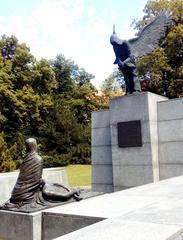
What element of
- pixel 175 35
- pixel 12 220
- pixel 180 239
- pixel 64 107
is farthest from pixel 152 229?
pixel 64 107

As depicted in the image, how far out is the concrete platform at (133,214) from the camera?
11.1ft

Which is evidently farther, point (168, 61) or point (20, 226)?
point (168, 61)

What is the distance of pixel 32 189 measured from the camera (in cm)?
574

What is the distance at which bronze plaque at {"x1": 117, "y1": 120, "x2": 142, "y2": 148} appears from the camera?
1153 centimetres

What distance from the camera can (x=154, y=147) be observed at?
38.0 feet

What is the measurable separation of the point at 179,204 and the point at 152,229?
169cm

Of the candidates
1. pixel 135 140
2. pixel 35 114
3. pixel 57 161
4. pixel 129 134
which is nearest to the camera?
pixel 135 140

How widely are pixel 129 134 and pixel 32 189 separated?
6.47 metres

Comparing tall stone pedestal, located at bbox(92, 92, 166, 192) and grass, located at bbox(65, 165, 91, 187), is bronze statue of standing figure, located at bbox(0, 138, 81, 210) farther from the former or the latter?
grass, located at bbox(65, 165, 91, 187)

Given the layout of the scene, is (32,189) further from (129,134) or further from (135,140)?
(129,134)

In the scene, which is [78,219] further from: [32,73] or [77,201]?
[32,73]

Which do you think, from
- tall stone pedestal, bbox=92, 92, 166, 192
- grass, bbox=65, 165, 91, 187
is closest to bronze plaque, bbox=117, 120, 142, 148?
tall stone pedestal, bbox=92, 92, 166, 192

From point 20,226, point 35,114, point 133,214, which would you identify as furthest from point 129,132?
point 35,114

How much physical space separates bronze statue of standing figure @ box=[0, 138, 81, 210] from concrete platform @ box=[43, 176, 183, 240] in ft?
0.99
